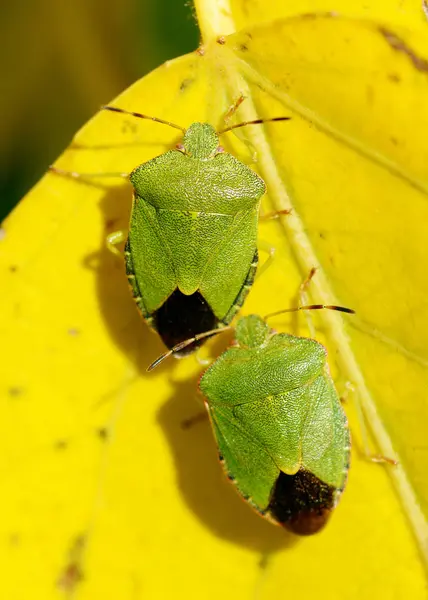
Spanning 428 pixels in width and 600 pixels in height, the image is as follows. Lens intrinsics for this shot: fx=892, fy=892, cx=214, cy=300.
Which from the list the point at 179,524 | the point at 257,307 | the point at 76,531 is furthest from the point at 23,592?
the point at 257,307

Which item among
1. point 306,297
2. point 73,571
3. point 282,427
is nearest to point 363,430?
point 282,427

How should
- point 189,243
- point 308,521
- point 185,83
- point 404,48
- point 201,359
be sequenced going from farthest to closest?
point 201,359 < point 189,243 < point 308,521 < point 185,83 < point 404,48

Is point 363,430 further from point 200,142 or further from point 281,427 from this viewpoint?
point 200,142

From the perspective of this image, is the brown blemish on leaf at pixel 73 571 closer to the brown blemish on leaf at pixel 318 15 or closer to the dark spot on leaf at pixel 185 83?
the dark spot on leaf at pixel 185 83

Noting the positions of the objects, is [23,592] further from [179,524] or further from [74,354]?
[74,354]

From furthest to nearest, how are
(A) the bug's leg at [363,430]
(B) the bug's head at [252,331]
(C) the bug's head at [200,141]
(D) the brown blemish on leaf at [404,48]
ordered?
(B) the bug's head at [252,331] → (C) the bug's head at [200,141] → (A) the bug's leg at [363,430] → (D) the brown blemish on leaf at [404,48]

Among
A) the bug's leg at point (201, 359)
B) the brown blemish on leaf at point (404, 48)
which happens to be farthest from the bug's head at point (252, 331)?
the brown blemish on leaf at point (404, 48)
